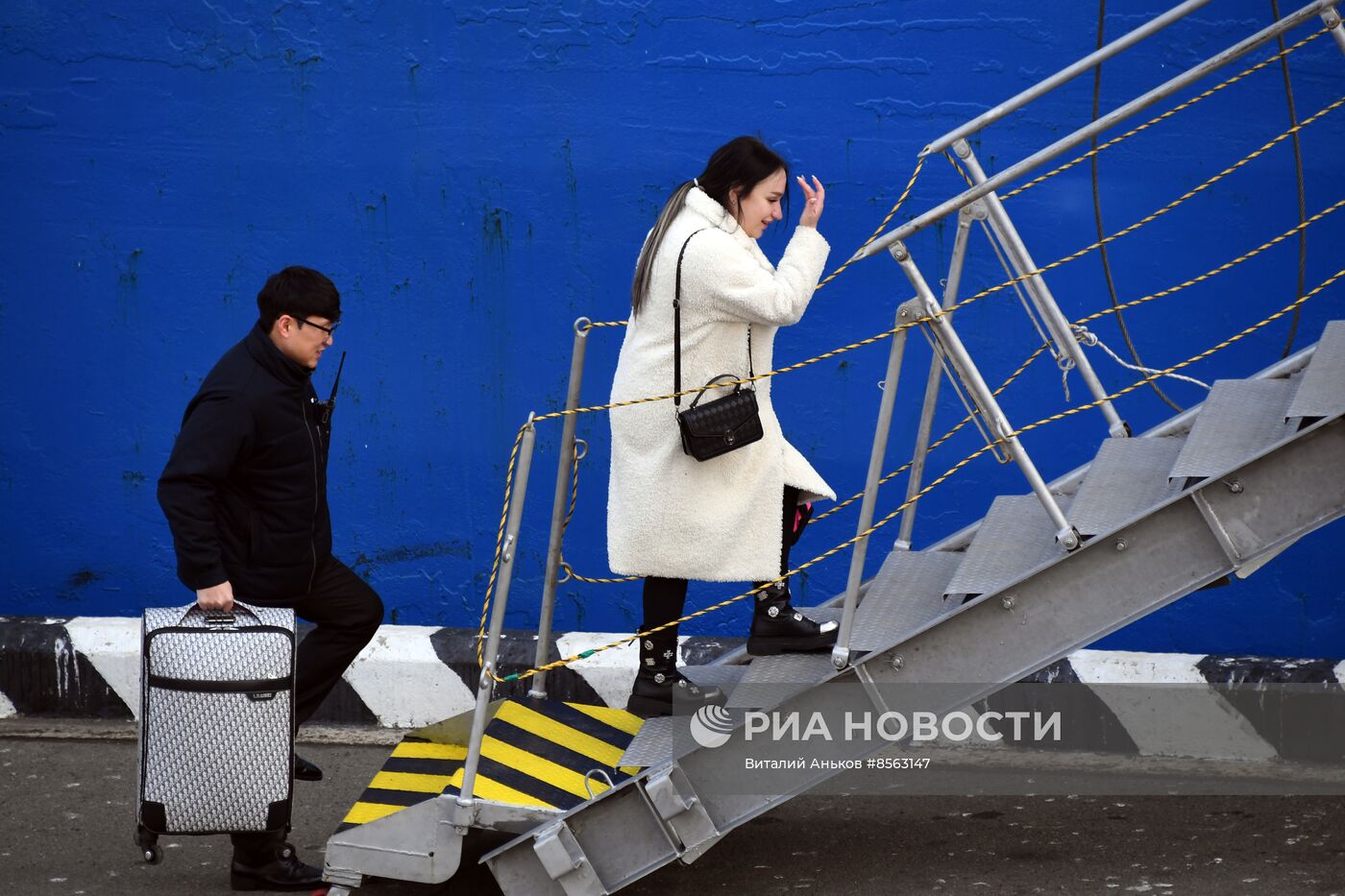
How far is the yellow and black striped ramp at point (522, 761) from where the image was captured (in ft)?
14.2

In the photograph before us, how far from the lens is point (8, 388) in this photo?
6500mm

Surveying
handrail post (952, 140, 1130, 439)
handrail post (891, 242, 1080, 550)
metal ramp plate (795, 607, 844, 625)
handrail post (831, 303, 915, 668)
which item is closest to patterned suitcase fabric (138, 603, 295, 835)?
handrail post (831, 303, 915, 668)

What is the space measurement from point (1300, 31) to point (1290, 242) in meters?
0.79

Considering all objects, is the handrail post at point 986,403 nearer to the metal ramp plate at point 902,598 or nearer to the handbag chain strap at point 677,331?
the metal ramp plate at point 902,598

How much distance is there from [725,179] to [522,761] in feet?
5.80

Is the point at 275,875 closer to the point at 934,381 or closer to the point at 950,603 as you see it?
the point at 950,603

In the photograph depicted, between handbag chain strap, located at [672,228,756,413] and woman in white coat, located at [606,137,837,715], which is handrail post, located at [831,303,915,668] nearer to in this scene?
woman in white coat, located at [606,137,837,715]

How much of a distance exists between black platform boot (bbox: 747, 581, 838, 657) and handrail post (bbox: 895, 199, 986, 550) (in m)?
0.46

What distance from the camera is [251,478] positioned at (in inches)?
178

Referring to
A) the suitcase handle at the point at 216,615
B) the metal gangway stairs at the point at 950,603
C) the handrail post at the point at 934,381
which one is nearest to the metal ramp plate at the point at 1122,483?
the metal gangway stairs at the point at 950,603

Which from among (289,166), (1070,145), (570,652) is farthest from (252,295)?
(1070,145)

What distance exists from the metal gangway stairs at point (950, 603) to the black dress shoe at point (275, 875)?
11.2 inches

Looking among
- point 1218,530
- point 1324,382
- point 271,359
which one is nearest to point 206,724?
point 271,359

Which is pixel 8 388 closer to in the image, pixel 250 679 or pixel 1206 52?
pixel 250 679
